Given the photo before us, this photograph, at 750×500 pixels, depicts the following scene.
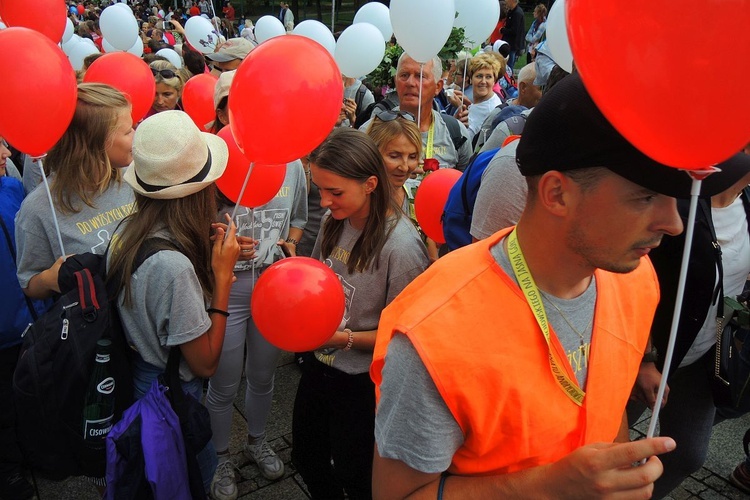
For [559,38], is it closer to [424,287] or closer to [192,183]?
[192,183]

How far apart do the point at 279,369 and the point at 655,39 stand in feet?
11.9

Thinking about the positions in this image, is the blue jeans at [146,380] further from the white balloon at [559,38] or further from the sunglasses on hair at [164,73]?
the sunglasses on hair at [164,73]

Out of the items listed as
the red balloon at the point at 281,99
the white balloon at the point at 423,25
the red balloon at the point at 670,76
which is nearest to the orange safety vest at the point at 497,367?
the red balloon at the point at 670,76

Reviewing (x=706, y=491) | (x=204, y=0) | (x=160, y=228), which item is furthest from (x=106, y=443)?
(x=204, y=0)

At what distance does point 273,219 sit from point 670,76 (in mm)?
2436

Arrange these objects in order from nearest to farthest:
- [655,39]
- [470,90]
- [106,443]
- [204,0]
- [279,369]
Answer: [655,39] < [106,443] < [279,369] < [470,90] < [204,0]

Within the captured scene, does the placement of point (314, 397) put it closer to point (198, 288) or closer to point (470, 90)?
point (198, 288)

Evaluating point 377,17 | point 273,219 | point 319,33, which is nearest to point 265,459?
point 273,219

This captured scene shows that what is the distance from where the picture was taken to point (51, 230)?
2.43m

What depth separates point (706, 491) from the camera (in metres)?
3.11

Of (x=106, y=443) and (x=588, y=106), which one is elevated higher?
(x=588, y=106)

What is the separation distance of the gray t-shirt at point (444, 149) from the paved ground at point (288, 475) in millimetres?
1956

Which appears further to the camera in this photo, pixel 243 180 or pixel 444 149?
pixel 444 149

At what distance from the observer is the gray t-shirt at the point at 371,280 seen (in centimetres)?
235
